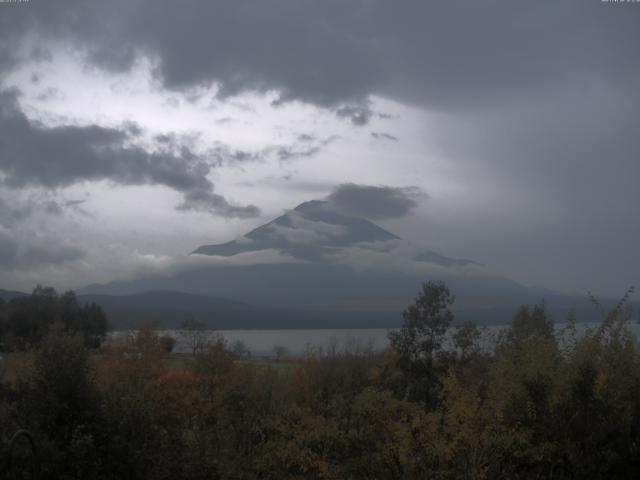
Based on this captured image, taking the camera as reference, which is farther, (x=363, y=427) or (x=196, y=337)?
(x=196, y=337)

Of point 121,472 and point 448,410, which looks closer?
point 121,472

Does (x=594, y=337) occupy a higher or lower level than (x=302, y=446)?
higher

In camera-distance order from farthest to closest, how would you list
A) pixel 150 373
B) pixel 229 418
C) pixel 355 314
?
1. pixel 355 314
2. pixel 150 373
3. pixel 229 418

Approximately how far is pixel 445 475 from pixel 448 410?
1282 millimetres

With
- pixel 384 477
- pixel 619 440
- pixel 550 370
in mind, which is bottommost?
pixel 384 477

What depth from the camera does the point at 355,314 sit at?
185625mm

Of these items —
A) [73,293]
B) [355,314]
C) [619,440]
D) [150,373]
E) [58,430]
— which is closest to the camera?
[58,430]

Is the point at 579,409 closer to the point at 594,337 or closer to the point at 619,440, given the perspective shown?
the point at 619,440

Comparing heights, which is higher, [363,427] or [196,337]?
[196,337]

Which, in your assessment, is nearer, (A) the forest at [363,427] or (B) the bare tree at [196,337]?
(A) the forest at [363,427]

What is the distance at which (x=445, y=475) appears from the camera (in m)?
13.1

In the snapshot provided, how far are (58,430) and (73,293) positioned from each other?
71095 millimetres

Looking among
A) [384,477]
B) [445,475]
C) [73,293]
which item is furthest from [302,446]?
[73,293]

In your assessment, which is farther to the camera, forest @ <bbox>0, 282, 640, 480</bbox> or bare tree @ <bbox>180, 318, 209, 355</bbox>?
bare tree @ <bbox>180, 318, 209, 355</bbox>
